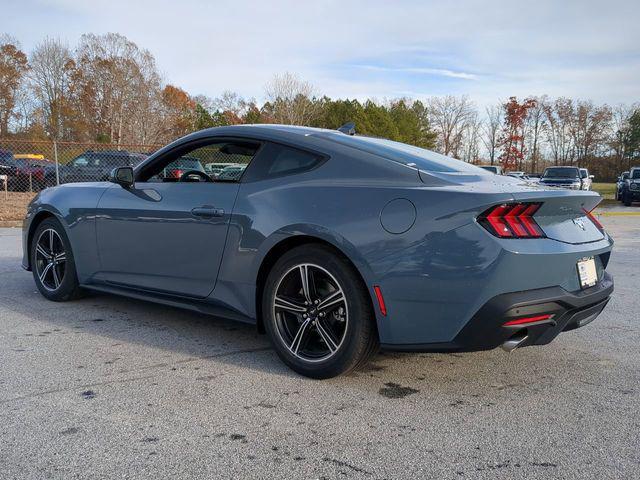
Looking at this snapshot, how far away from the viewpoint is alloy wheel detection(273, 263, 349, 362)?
327 centimetres

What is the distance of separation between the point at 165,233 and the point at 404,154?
173 centimetres

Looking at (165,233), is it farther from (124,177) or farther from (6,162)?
(6,162)

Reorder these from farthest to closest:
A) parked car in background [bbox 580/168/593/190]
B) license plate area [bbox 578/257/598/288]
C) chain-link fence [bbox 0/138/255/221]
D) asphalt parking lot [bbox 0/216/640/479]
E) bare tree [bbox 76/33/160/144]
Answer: bare tree [bbox 76/33/160/144]
parked car in background [bbox 580/168/593/190]
chain-link fence [bbox 0/138/255/221]
license plate area [bbox 578/257/598/288]
asphalt parking lot [bbox 0/216/640/479]

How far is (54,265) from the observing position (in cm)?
509

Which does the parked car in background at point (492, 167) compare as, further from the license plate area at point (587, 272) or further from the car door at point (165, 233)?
the car door at point (165, 233)

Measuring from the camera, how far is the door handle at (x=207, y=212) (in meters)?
3.69

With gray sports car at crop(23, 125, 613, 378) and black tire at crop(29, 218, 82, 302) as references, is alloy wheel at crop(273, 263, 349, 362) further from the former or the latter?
A: black tire at crop(29, 218, 82, 302)

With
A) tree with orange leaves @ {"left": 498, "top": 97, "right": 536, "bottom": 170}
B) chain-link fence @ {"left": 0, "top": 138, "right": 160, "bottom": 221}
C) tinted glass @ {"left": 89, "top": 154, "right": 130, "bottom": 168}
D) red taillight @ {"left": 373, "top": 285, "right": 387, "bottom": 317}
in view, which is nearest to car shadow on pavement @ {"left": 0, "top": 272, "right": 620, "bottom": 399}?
red taillight @ {"left": 373, "top": 285, "right": 387, "bottom": 317}

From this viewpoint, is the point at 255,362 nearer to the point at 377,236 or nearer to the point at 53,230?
the point at 377,236

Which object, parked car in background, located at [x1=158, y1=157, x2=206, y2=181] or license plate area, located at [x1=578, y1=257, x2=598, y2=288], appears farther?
parked car in background, located at [x1=158, y1=157, x2=206, y2=181]

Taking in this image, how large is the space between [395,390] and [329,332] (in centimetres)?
49

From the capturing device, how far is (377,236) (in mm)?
3021

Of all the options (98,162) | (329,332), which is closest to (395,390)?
(329,332)

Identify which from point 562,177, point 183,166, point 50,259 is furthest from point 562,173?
point 50,259
